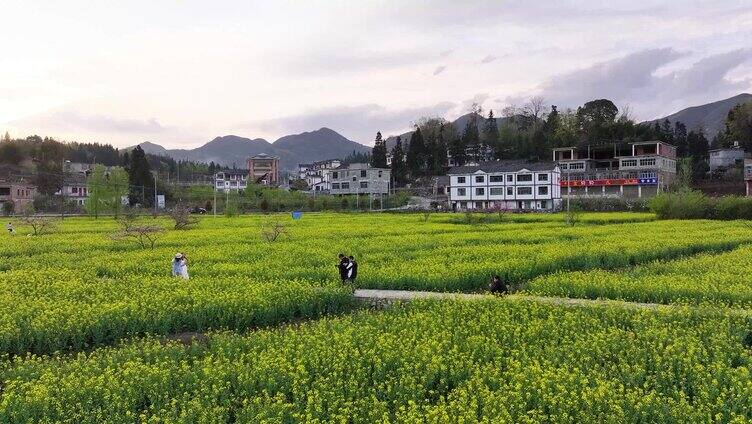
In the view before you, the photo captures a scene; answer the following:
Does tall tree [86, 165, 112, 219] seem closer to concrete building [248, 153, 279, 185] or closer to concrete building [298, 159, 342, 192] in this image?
concrete building [298, 159, 342, 192]

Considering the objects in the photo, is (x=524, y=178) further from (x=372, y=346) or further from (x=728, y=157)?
(x=372, y=346)

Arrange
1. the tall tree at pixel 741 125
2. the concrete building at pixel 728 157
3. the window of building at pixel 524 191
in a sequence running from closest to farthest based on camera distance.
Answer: the window of building at pixel 524 191
the tall tree at pixel 741 125
the concrete building at pixel 728 157

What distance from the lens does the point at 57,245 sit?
3212 centimetres

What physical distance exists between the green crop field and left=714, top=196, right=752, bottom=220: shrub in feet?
119

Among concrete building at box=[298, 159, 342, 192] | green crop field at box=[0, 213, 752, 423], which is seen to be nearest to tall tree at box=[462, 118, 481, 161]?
concrete building at box=[298, 159, 342, 192]

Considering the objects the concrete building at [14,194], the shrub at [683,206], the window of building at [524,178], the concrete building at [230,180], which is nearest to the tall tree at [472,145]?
the window of building at [524,178]

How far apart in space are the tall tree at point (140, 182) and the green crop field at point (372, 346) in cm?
7325

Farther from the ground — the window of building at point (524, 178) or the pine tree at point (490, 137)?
the pine tree at point (490, 137)

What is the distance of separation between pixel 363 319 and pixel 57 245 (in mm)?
24677

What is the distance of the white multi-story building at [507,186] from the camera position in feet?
271

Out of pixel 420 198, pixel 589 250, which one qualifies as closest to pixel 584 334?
pixel 589 250

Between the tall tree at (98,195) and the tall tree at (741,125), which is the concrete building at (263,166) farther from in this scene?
the tall tree at (741,125)

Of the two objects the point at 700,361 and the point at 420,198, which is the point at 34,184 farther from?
the point at 700,361

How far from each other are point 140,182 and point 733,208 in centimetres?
8046
